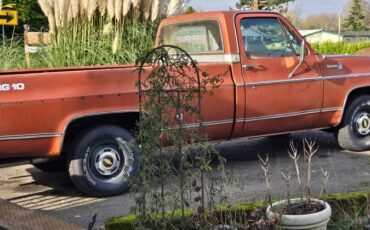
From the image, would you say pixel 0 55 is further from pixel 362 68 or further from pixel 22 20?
pixel 22 20

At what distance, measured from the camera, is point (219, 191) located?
336cm

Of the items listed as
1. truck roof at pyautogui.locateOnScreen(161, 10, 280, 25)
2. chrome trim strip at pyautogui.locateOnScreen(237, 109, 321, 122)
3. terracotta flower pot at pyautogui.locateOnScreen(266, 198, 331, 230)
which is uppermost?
truck roof at pyautogui.locateOnScreen(161, 10, 280, 25)

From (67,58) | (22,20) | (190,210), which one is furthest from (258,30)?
(22,20)

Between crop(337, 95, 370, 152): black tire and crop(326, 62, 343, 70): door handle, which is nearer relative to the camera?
crop(326, 62, 343, 70): door handle

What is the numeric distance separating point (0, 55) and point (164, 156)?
217 inches

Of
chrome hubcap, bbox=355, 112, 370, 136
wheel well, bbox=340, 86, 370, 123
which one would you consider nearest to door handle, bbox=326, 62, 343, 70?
wheel well, bbox=340, 86, 370, 123

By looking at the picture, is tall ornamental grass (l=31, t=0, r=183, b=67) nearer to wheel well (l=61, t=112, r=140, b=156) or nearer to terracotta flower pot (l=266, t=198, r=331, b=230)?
wheel well (l=61, t=112, r=140, b=156)

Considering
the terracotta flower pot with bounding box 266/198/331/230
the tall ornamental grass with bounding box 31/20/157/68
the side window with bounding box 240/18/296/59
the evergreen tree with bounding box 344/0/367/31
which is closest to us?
the terracotta flower pot with bounding box 266/198/331/230

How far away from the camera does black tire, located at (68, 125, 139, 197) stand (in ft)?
17.5

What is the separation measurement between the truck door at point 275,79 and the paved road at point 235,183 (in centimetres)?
58

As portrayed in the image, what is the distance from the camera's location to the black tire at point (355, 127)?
280 inches

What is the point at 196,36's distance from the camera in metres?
6.74

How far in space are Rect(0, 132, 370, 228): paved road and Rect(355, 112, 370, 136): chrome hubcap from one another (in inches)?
12.4

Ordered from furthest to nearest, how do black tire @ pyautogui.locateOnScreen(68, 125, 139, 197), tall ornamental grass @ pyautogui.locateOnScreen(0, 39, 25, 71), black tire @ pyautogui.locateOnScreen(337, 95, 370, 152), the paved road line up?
tall ornamental grass @ pyautogui.locateOnScreen(0, 39, 25, 71) < black tire @ pyautogui.locateOnScreen(337, 95, 370, 152) < black tire @ pyautogui.locateOnScreen(68, 125, 139, 197) < the paved road
